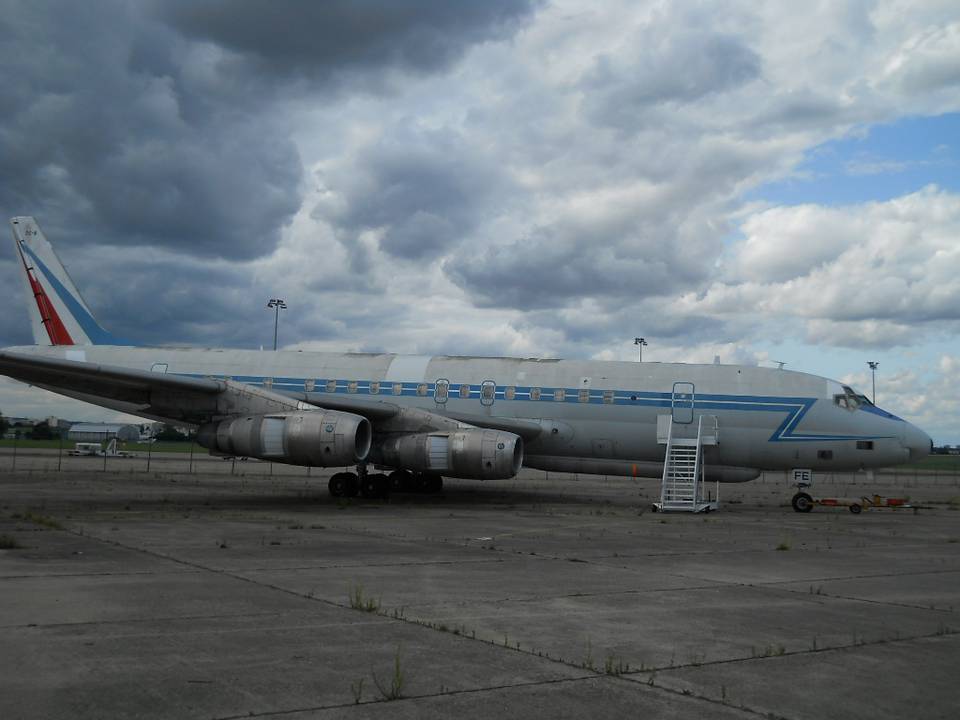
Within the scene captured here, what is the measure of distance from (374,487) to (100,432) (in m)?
89.9

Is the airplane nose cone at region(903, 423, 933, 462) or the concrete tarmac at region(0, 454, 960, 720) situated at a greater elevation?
the airplane nose cone at region(903, 423, 933, 462)

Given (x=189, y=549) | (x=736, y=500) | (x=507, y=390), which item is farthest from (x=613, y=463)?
(x=189, y=549)

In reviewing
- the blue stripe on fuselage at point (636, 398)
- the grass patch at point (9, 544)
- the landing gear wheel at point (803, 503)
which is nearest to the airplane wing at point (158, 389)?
the blue stripe on fuselage at point (636, 398)

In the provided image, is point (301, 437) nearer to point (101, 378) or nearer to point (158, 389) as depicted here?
point (158, 389)

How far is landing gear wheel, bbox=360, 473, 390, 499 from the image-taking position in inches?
853

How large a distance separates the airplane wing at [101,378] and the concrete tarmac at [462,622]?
13.7 feet

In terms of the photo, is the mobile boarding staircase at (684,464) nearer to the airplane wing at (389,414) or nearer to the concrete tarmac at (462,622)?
the airplane wing at (389,414)

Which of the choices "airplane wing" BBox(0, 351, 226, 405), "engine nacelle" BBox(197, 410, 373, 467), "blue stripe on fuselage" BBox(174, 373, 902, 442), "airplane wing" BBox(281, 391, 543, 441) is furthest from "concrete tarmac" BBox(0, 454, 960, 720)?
"blue stripe on fuselage" BBox(174, 373, 902, 442)

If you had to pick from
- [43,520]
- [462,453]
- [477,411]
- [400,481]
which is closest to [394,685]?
[43,520]

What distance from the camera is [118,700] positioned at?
15.1ft

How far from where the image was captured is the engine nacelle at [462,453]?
19234 millimetres

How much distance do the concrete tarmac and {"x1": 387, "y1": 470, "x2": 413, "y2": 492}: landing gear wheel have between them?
8.64 metres

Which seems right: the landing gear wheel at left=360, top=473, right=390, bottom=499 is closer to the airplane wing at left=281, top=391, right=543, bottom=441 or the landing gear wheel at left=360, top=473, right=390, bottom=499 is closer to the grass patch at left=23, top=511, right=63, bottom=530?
the airplane wing at left=281, top=391, right=543, bottom=441

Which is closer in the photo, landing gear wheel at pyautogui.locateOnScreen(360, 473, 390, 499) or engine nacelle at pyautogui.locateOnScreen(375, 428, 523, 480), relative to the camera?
engine nacelle at pyautogui.locateOnScreen(375, 428, 523, 480)
